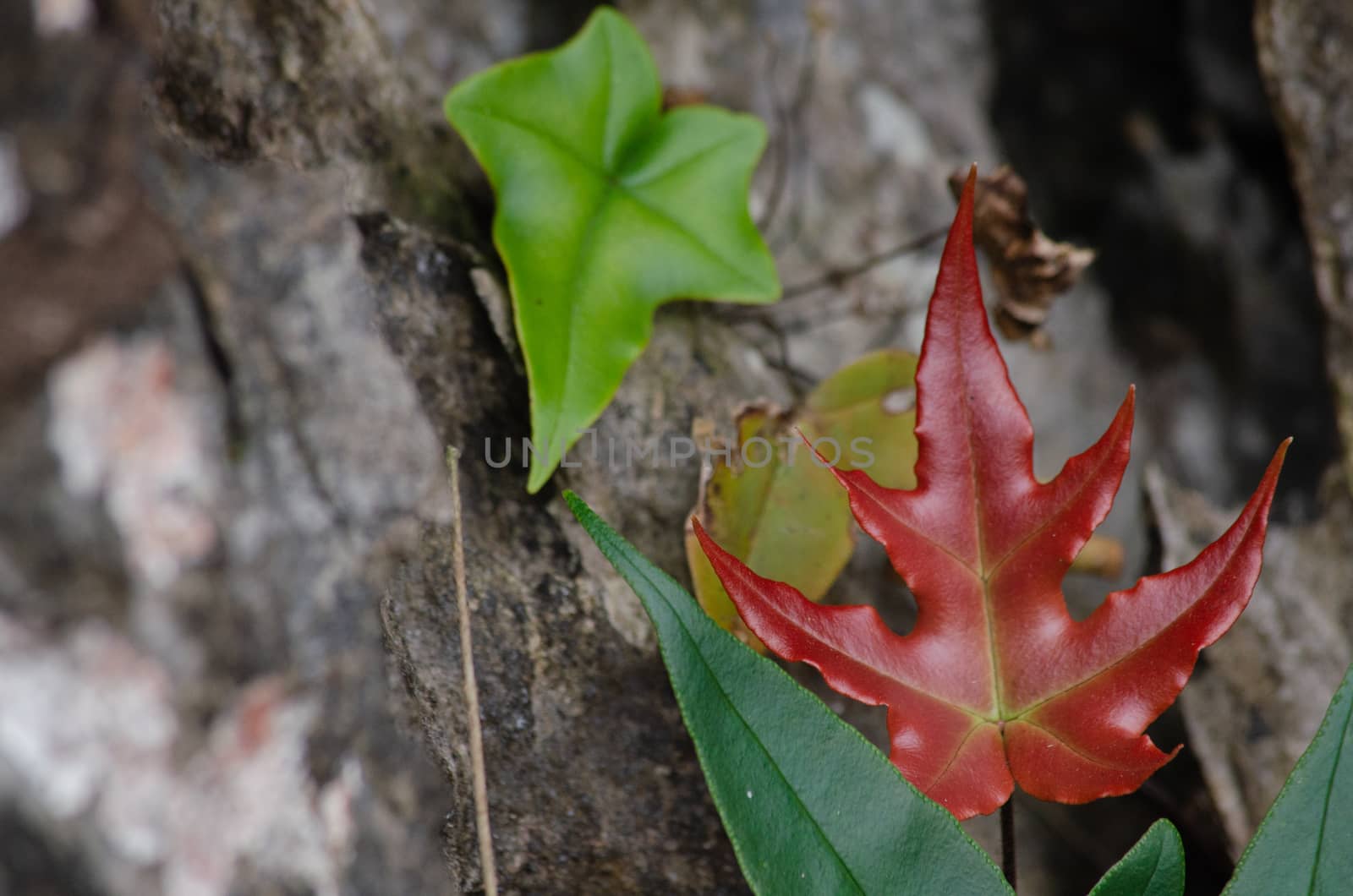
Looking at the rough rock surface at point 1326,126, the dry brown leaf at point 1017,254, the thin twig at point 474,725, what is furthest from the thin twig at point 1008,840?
the rough rock surface at point 1326,126

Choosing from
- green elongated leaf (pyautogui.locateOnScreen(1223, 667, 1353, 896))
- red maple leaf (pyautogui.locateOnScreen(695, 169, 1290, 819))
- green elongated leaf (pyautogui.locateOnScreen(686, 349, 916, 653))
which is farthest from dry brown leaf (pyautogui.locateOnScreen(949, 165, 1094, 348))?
green elongated leaf (pyautogui.locateOnScreen(1223, 667, 1353, 896))

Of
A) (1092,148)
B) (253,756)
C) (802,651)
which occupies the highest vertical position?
(1092,148)

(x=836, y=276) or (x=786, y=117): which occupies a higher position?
(x=786, y=117)

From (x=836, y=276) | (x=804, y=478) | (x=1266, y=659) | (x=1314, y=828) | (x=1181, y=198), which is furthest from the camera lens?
(x=1181, y=198)

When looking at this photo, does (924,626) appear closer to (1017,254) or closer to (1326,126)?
(1017,254)

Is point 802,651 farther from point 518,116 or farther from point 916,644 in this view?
point 518,116

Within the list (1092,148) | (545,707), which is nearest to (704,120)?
(545,707)

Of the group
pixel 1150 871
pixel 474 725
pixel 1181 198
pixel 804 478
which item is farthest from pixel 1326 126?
pixel 474 725
